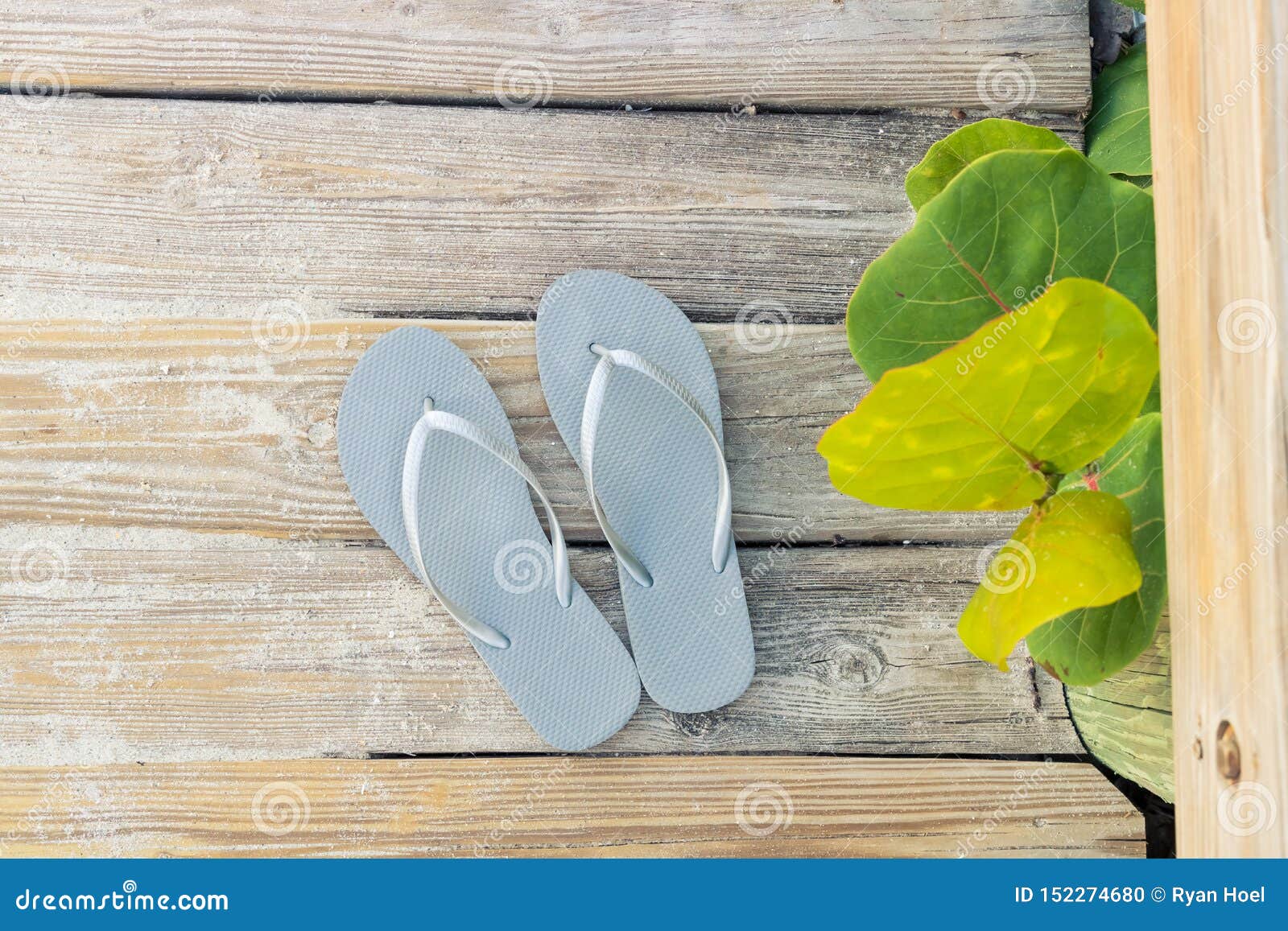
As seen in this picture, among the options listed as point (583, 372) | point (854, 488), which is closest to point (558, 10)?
point (583, 372)

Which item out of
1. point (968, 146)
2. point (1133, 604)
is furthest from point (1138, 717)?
point (968, 146)

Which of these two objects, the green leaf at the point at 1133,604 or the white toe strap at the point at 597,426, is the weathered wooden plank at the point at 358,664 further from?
the green leaf at the point at 1133,604

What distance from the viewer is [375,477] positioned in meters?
0.83

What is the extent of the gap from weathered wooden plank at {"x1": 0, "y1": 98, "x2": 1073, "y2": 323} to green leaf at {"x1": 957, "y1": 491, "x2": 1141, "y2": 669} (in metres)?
0.41

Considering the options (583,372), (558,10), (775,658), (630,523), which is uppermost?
(558,10)

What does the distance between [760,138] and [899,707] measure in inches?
22.5

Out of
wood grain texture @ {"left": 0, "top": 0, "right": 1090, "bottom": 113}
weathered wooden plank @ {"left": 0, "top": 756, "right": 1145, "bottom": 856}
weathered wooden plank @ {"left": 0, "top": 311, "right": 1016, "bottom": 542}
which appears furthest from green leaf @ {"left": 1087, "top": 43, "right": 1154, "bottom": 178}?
weathered wooden plank @ {"left": 0, "top": 756, "right": 1145, "bottom": 856}

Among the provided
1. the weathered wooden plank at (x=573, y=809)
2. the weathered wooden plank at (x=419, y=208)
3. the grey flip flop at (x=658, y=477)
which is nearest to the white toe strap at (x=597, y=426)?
the grey flip flop at (x=658, y=477)

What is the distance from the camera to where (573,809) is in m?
0.83

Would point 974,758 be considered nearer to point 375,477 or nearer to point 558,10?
point 375,477

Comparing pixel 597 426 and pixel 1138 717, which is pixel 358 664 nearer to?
pixel 597 426

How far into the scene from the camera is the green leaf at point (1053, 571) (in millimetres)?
435

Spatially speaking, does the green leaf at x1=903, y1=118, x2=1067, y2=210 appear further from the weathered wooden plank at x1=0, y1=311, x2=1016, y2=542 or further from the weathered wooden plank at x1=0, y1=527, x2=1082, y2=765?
the weathered wooden plank at x1=0, y1=527, x2=1082, y2=765

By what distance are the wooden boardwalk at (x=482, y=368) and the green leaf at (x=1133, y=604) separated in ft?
0.98
